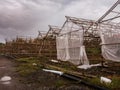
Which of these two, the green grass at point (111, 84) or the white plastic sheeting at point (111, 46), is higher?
the white plastic sheeting at point (111, 46)

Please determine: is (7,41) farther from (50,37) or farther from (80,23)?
(80,23)

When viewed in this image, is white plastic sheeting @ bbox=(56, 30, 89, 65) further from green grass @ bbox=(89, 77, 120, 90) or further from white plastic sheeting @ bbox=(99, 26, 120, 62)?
green grass @ bbox=(89, 77, 120, 90)

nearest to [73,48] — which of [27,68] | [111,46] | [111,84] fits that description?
[27,68]

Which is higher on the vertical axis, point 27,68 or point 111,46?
point 111,46

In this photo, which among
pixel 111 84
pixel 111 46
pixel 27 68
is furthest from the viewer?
pixel 27 68

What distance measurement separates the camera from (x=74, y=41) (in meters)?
15.4

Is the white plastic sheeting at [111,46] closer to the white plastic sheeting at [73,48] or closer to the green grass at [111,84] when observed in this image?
the white plastic sheeting at [73,48]

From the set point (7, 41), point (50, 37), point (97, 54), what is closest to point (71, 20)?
point (97, 54)

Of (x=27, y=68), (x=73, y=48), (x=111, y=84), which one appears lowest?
(x=27, y=68)

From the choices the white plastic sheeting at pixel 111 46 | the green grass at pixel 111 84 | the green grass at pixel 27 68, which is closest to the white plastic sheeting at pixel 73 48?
the white plastic sheeting at pixel 111 46

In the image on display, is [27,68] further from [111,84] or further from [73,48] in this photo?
[111,84]

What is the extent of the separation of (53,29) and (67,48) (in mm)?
7107

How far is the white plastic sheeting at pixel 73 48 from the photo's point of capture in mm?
14219

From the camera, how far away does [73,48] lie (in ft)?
50.8
